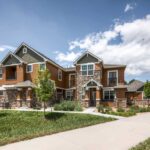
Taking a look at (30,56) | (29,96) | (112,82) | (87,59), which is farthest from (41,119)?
(112,82)

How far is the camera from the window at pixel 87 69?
37.5 m

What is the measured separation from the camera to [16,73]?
1462 inches

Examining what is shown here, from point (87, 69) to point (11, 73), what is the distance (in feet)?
41.3

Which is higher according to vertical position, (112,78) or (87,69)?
(87,69)

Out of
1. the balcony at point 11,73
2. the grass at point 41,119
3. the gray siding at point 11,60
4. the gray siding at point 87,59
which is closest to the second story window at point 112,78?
the gray siding at point 87,59

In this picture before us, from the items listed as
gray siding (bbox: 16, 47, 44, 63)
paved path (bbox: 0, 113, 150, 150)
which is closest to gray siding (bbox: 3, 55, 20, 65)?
gray siding (bbox: 16, 47, 44, 63)

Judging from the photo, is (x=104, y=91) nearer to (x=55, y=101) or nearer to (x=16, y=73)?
(x=55, y=101)

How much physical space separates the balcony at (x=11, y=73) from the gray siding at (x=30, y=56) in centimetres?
242

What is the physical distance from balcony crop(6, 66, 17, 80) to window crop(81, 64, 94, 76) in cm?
1093

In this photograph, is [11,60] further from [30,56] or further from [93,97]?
[93,97]

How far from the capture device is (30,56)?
122 ft

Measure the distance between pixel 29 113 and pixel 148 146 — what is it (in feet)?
55.2

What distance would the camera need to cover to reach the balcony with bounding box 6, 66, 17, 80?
37875mm

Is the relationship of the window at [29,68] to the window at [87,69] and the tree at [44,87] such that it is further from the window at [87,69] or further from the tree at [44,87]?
the tree at [44,87]
